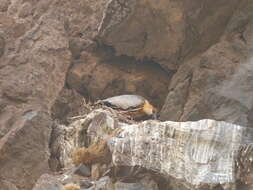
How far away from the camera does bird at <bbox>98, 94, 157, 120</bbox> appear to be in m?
8.38

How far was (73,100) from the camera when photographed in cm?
950

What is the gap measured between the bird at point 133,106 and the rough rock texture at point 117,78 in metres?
0.84

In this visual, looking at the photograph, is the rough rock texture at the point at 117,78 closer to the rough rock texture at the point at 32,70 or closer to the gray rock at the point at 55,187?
the rough rock texture at the point at 32,70

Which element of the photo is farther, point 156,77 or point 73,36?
point 73,36

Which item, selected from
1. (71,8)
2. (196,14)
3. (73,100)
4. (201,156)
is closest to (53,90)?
(73,100)

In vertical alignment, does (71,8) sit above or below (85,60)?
above

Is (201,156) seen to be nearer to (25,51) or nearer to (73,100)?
(73,100)

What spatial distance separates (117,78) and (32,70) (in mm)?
1405

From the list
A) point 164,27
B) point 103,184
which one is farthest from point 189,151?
point 164,27

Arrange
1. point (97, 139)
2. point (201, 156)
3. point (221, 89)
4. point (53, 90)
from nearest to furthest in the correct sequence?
point (201, 156) < point (97, 139) < point (221, 89) < point (53, 90)

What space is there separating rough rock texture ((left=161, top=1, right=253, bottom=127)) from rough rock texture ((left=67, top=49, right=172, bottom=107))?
31.1 inches

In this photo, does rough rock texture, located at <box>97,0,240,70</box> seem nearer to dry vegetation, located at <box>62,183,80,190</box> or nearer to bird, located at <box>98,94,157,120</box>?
bird, located at <box>98,94,157,120</box>

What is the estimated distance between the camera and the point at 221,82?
25.7 feet

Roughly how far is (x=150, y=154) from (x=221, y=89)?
1658 millimetres
